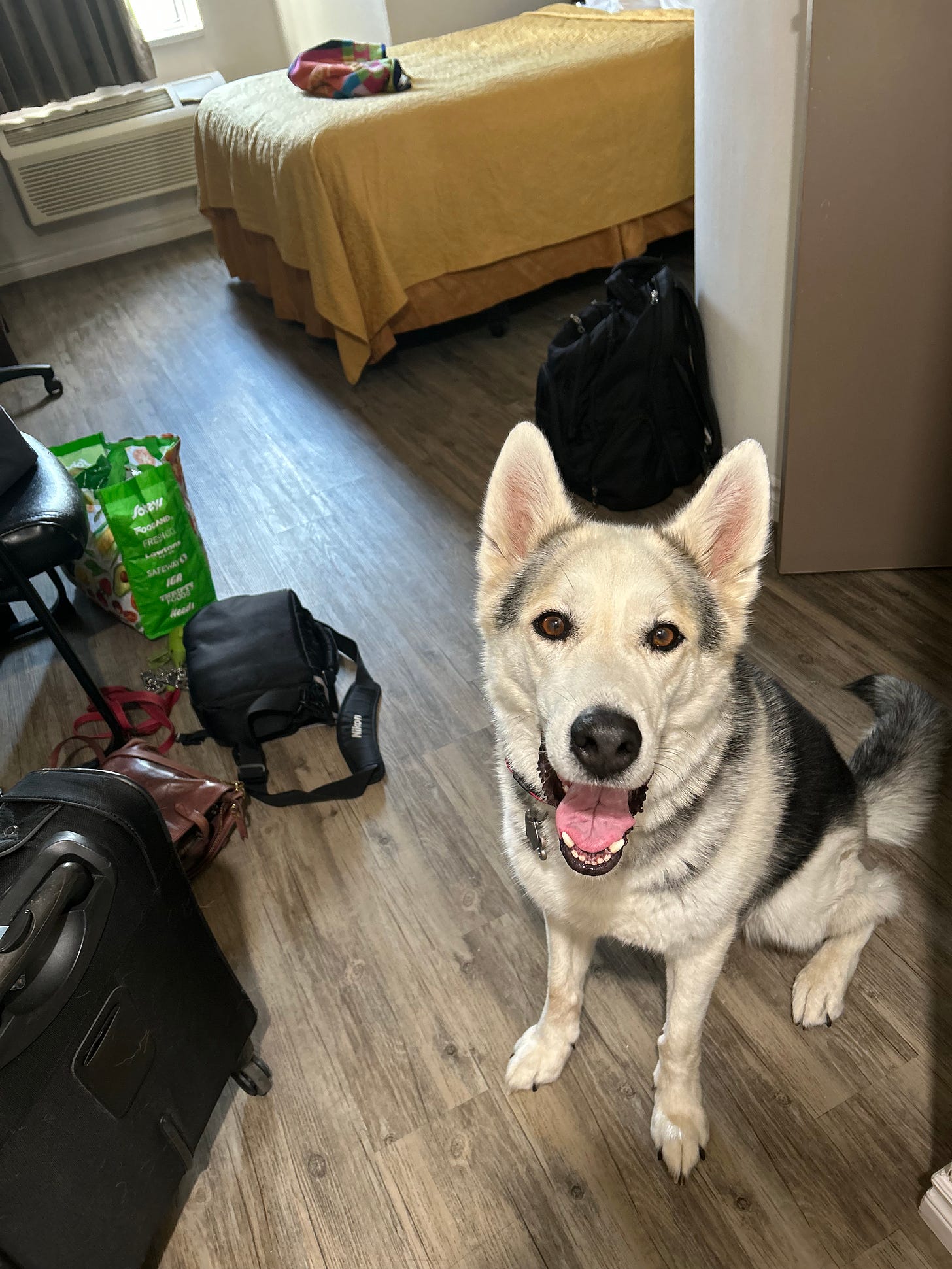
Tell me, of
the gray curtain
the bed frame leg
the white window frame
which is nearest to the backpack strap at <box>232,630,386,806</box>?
the bed frame leg

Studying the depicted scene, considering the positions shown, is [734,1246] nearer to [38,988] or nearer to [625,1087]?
[625,1087]

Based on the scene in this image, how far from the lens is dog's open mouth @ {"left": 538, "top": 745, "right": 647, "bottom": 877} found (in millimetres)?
1100

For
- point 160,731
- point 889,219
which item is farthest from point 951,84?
point 160,731

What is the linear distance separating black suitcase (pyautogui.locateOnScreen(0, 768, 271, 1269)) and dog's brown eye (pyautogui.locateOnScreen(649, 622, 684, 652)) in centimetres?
77

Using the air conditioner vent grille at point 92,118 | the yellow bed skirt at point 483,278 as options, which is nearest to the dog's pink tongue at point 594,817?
the yellow bed skirt at point 483,278

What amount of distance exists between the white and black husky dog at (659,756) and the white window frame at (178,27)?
6553 mm

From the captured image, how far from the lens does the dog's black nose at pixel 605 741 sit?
3.27 ft

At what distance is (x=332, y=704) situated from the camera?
2273mm

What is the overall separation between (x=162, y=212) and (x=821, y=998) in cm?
674

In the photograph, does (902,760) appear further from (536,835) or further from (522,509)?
(522,509)

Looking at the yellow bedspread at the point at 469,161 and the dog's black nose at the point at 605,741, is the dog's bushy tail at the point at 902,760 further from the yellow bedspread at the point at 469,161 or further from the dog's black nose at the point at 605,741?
the yellow bedspread at the point at 469,161

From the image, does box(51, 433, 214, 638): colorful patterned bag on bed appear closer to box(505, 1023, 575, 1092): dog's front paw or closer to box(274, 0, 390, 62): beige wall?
box(505, 1023, 575, 1092): dog's front paw

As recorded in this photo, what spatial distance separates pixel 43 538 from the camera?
206cm

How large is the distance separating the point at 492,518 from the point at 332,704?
1.13m
